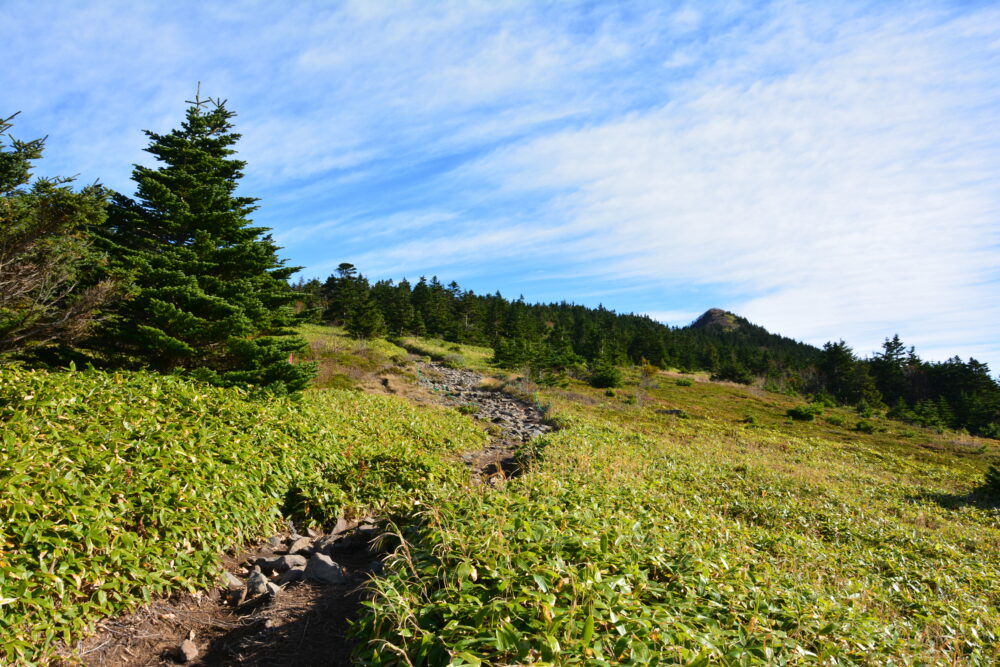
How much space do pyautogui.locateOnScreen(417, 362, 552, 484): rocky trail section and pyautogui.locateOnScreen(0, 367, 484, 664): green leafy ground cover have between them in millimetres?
2971

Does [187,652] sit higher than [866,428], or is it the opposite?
[187,652]

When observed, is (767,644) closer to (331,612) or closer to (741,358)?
(331,612)

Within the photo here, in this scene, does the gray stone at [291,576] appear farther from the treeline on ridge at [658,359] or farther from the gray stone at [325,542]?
the treeline on ridge at [658,359]

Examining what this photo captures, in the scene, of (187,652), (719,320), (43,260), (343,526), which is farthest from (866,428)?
(719,320)

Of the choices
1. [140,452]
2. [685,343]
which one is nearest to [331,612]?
[140,452]

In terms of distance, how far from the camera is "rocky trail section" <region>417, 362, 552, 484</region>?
11.9 meters

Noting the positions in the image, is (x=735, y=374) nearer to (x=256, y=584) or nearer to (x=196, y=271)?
(x=196, y=271)

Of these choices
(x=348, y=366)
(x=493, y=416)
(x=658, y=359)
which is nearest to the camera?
(x=493, y=416)

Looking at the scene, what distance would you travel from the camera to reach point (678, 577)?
411cm

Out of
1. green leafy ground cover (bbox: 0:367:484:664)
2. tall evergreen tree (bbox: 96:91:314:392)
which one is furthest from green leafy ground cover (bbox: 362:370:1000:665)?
tall evergreen tree (bbox: 96:91:314:392)

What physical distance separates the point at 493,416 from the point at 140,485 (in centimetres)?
1598

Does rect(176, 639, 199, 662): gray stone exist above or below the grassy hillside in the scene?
below

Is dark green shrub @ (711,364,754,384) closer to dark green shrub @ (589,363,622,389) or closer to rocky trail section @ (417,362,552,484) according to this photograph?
dark green shrub @ (589,363,622,389)

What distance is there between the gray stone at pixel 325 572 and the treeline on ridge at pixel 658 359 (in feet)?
109
